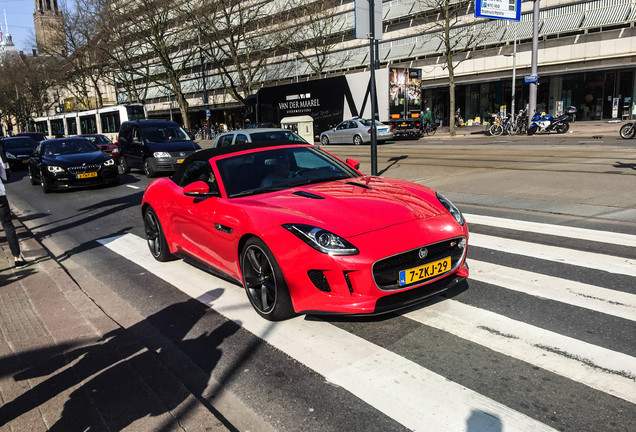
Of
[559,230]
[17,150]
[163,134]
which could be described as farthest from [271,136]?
[17,150]

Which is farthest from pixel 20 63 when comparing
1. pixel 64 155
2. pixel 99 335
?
pixel 99 335

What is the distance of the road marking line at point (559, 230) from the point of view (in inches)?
240

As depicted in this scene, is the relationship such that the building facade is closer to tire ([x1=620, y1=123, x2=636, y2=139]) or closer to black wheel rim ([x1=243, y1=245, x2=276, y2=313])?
tire ([x1=620, y1=123, x2=636, y2=139])

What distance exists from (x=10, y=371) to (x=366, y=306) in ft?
8.44

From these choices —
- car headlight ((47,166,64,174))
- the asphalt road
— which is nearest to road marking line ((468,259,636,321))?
the asphalt road

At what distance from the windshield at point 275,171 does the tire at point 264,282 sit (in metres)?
0.72

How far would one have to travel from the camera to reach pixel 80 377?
3.38 m

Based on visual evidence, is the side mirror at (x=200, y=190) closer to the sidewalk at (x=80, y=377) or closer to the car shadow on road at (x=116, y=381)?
the car shadow on road at (x=116, y=381)

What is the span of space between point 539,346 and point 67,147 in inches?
580

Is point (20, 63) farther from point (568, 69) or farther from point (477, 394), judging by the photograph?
point (477, 394)

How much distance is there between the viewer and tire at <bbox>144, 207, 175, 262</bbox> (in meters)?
6.10

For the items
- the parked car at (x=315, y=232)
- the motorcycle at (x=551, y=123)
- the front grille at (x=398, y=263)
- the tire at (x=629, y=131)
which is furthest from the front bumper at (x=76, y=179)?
the motorcycle at (x=551, y=123)

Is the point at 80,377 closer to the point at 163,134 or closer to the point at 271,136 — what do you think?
the point at 271,136

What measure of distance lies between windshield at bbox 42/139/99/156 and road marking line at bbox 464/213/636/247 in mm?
11826
